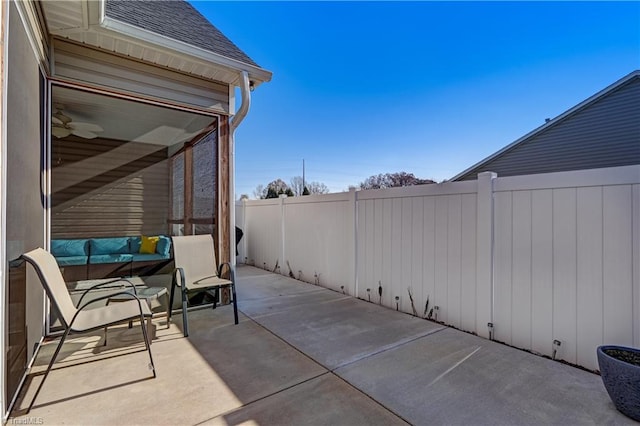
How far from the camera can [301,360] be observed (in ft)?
8.35

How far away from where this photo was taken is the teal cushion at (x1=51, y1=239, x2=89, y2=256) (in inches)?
136

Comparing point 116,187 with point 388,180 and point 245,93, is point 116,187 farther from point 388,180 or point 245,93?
point 388,180

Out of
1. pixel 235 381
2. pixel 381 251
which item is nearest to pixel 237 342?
pixel 235 381

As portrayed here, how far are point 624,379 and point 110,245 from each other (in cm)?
649

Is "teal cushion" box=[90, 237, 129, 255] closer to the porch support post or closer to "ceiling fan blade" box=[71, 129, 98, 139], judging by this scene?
"ceiling fan blade" box=[71, 129, 98, 139]

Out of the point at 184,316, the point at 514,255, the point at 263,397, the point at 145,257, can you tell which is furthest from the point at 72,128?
the point at 514,255

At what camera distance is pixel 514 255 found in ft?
9.30

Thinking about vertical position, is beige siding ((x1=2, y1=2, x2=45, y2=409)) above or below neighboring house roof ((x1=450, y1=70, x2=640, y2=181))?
below

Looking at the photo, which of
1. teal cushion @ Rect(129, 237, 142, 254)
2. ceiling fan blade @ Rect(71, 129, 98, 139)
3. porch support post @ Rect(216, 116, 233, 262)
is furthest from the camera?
ceiling fan blade @ Rect(71, 129, 98, 139)

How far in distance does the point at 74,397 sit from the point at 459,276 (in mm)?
3440

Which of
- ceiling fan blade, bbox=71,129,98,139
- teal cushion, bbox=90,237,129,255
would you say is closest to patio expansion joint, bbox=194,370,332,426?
teal cushion, bbox=90,237,129,255

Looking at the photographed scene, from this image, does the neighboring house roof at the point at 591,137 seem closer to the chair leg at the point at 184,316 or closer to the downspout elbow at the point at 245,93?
the downspout elbow at the point at 245,93

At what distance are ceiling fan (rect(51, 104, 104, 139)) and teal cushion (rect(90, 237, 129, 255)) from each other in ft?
5.76

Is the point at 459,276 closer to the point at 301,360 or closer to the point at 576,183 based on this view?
the point at 576,183
